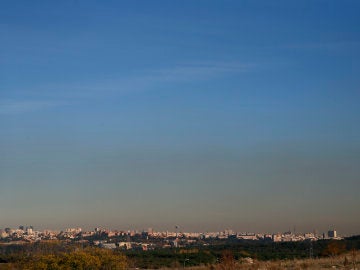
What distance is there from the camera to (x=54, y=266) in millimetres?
47250

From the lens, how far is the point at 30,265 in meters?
49.2

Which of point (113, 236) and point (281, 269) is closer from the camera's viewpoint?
A: point (281, 269)

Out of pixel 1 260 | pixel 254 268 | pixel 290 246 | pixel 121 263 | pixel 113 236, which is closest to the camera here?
pixel 254 268

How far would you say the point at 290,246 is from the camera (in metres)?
98.6

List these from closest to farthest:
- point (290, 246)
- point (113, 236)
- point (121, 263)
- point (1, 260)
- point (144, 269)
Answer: point (121, 263), point (144, 269), point (1, 260), point (290, 246), point (113, 236)

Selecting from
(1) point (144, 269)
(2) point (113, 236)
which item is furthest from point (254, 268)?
(2) point (113, 236)

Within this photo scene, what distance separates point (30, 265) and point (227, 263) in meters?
25.0

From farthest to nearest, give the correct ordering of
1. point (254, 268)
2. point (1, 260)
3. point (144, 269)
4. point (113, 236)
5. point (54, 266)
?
point (113, 236) < point (1, 260) < point (144, 269) < point (54, 266) < point (254, 268)

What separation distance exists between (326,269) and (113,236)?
544 ft

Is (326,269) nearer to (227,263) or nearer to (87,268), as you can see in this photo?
(227,263)

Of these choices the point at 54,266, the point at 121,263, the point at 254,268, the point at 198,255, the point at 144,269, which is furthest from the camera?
the point at 198,255

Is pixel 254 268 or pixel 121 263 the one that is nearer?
pixel 254 268

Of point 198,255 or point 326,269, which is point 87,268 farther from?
point 198,255

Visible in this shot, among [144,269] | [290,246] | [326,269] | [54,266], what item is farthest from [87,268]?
[290,246]
